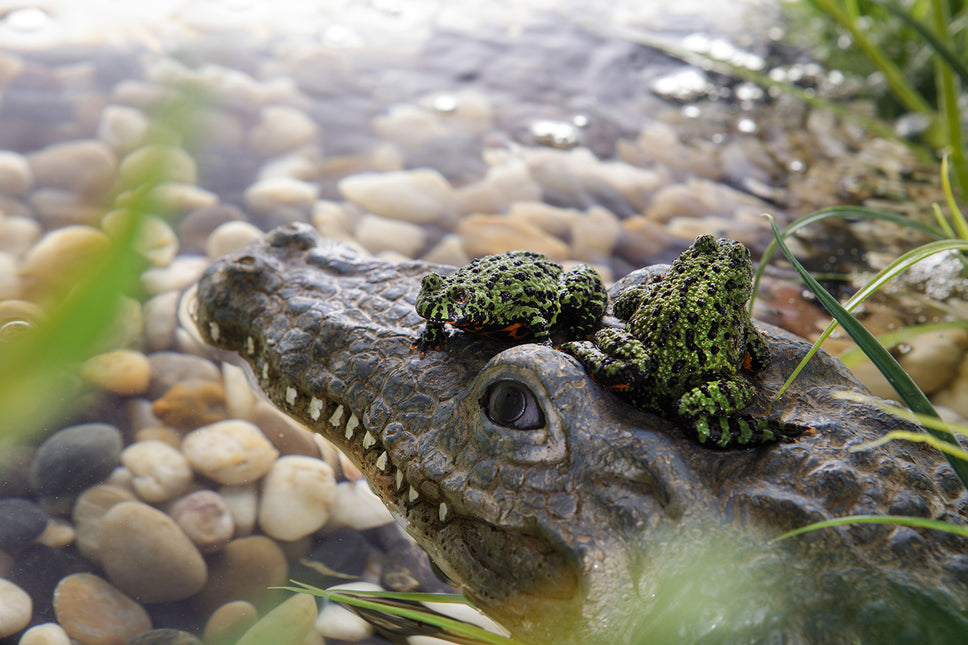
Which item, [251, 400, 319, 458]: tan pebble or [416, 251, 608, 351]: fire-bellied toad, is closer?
[416, 251, 608, 351]: fire-bellied toad


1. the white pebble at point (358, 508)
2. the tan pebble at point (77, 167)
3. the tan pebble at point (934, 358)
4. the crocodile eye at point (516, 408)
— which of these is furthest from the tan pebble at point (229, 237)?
the tan pebble at point (934, 358)

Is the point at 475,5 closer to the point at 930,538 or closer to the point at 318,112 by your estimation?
the point at 318,112

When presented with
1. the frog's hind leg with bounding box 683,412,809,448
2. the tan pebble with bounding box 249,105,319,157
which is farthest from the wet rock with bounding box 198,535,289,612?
the tan pebble with bounding box 249,105,319,157

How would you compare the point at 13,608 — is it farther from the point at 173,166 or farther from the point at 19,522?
the point at 173,166

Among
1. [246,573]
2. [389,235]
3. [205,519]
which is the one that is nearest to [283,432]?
[205,519]

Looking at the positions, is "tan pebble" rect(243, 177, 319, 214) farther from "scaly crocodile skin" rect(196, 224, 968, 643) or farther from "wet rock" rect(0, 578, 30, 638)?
"wet rock" rect(0, 578, 30, 638)

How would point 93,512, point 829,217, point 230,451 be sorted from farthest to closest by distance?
point 829,217
point 230,451
point 93,512

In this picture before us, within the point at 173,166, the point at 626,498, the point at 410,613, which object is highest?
the point at 626,498
